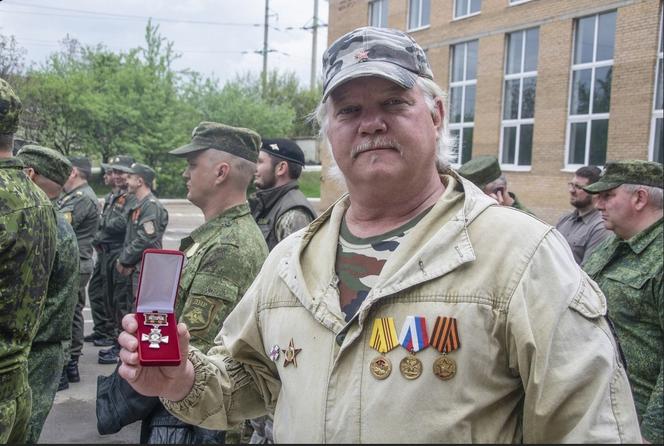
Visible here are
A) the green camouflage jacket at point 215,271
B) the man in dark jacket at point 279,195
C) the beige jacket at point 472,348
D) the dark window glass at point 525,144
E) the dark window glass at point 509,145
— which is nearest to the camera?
the beige jacket at point 472,348

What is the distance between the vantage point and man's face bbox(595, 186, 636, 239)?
3.70 metres

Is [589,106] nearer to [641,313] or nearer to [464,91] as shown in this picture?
[464,91]

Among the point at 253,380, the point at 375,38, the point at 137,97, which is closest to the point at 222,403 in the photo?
the point at 253,380

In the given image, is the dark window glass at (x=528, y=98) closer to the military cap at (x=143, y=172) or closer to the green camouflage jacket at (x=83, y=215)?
the military cap at (x=143, y=172)

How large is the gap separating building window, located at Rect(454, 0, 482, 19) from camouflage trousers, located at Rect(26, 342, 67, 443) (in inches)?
824

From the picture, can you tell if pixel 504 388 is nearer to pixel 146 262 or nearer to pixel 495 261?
pixel 495 261

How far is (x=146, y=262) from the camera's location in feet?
4.93

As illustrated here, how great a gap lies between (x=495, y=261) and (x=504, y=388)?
310 mm

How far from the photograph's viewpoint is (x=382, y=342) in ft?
5.00

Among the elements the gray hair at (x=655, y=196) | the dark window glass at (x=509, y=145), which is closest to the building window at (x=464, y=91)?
the dark window glass at (x=509, y=145)

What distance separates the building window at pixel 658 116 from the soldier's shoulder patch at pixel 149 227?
13.6 m

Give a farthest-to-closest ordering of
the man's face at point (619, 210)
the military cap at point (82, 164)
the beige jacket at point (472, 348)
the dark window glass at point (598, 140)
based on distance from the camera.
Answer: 1. the dark window glass at point (598, 140)
2. the military cap at point (82, 164)
3. the man's face at point (619, 210)
4. the beige jacket at point (472, 348)

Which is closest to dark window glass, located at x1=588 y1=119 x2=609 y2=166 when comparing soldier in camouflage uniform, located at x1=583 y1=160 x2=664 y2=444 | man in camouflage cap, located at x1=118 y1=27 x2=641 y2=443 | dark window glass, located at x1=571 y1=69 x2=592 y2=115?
dark window glass, located at x1=571 y1=69 x2=592 y2=115

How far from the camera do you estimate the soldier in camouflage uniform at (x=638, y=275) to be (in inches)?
120
